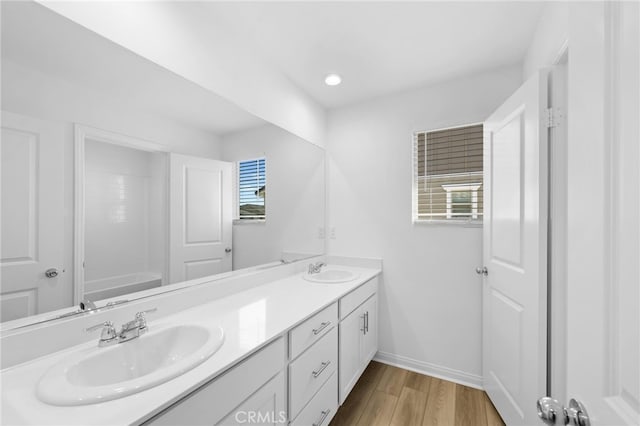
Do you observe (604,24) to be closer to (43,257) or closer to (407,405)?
(43,257)

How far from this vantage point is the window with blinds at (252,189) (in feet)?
5.71

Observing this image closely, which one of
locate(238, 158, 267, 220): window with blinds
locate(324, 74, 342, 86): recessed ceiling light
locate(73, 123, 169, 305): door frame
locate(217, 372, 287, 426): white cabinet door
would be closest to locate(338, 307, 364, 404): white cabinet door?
locate(217, 372, 287, 426): white cabinet door

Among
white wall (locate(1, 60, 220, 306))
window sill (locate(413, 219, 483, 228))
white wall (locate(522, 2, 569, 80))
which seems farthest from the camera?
window sill (locate(413, 219, 483, 228))

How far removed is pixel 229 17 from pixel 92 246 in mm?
1368

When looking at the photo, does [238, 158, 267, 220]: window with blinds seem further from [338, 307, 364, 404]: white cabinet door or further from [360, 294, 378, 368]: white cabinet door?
[360, 294, 378, 368]: white cabinet door

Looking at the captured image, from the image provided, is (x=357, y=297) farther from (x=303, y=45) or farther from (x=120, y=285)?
(x=303, y=45)

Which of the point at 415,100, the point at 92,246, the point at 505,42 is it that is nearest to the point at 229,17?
the point at 92,246

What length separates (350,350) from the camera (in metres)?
1.82

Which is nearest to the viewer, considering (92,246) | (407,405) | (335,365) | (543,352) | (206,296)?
(92,246)

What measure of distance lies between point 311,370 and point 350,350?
0.54 meters

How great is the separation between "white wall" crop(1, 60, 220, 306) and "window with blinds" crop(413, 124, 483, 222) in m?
1.90

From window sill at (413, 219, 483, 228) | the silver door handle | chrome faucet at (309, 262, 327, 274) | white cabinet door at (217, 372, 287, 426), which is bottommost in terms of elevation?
white cabinet door at (217, 372, 287, 426)

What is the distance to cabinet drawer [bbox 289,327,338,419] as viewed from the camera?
1.22m

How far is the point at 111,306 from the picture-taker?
109 centimetres
